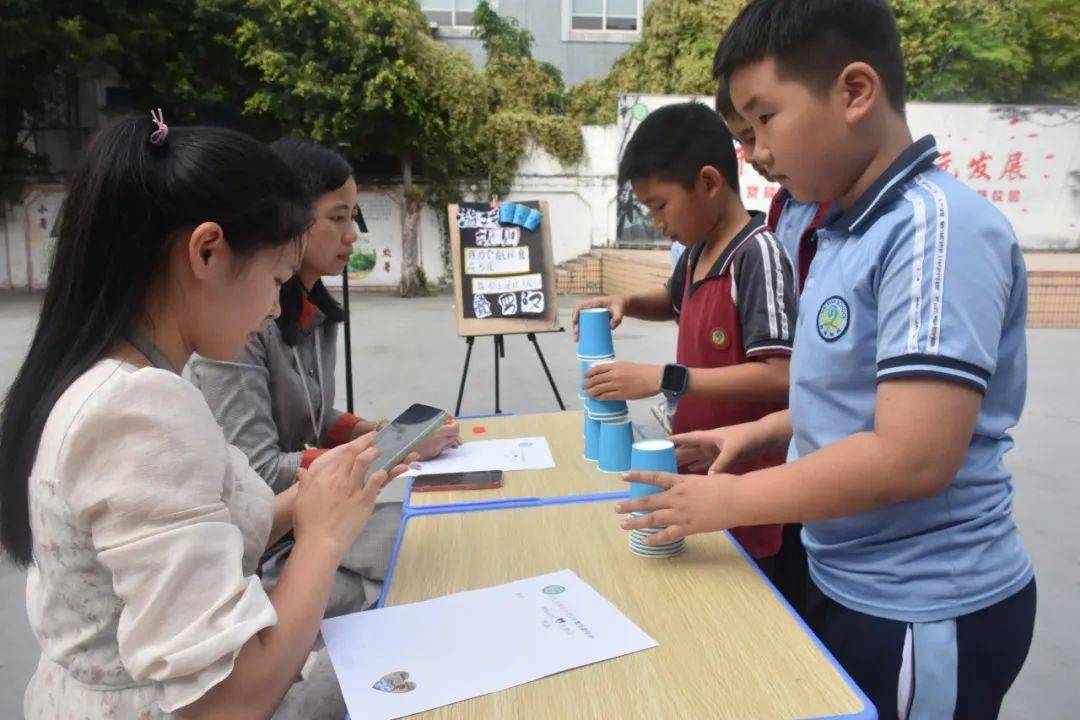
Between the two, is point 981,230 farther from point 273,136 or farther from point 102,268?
point 273,136

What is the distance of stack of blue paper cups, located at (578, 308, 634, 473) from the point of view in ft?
5.04

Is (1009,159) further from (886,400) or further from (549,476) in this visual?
(886,400)

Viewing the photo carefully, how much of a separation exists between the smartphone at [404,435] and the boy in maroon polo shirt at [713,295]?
1.10 feet

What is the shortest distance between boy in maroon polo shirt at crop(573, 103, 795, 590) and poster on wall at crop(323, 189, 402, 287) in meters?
11.1

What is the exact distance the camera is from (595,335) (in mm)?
1542

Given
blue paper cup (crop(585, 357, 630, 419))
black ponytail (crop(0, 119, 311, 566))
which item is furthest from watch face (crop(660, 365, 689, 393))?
Answer: black ponytail (crop(0, 119, 311, 566))

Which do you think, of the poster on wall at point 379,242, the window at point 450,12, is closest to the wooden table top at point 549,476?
the poster on wall at point 379,242

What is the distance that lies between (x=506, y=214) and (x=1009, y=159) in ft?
36.7

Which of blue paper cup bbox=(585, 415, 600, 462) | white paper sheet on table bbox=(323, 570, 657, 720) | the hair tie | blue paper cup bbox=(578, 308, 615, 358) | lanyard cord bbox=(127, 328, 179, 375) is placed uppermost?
the hair tie

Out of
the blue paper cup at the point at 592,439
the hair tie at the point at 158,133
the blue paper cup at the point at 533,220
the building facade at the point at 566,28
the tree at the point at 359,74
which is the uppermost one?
the building facade at the point at 566,28

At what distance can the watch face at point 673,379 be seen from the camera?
4.81ft

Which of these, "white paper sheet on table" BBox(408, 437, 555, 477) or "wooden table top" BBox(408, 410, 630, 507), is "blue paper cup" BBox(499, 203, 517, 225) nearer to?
"wooden table top" BBox(408, 410, 630, 507)

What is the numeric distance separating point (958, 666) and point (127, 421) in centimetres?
103

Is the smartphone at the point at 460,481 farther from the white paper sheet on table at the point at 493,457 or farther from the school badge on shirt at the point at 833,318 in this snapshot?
the school badge on shirt at the point at 833,318
